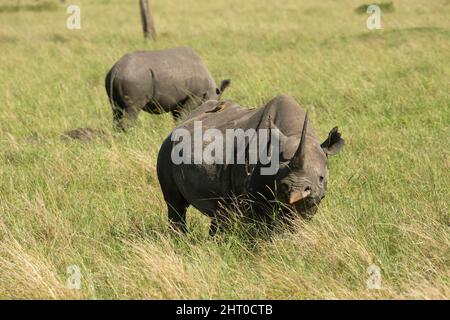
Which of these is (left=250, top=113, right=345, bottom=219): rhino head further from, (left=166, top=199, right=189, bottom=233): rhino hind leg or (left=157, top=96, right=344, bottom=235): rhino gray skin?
(left=166, top=199, right=189, bottom=233): rhino hind leg

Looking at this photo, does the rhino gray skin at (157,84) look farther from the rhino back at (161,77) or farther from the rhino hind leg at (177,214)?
the rhino hind leg at (177,214)

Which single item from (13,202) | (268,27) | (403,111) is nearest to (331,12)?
(268,27)

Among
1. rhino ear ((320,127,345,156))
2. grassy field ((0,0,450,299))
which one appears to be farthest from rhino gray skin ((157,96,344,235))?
grassy field ((0,0,450,299))

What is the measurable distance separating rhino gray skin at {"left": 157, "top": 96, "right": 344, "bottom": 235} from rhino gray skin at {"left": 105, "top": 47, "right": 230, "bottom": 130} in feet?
14.2

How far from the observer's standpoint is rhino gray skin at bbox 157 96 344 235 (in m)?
4.44

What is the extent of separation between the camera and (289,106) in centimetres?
499

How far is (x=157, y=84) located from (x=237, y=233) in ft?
17.7

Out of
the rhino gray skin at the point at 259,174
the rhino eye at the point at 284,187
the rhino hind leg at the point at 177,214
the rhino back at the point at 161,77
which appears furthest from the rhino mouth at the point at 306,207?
the rhino back at the point at 161,77

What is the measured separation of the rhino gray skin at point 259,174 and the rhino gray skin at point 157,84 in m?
4.34

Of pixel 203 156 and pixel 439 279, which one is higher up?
pixel 203 156

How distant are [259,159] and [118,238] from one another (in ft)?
3.79

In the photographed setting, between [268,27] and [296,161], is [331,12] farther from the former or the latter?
[296,161]

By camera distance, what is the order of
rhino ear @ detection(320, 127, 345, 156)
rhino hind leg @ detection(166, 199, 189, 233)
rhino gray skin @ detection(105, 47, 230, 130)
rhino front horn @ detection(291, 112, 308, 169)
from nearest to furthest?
1. rhino front horn @ detection(291, 112, 308, 169)
2. rhino ear @ detection(320, 127, 345, 156)
3. rhino hind leg @ detection(166, 199, 189, 233)
4. rhino gray skin @ detection(105, 47, 230, 130)

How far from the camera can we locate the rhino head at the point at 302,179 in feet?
14.4
